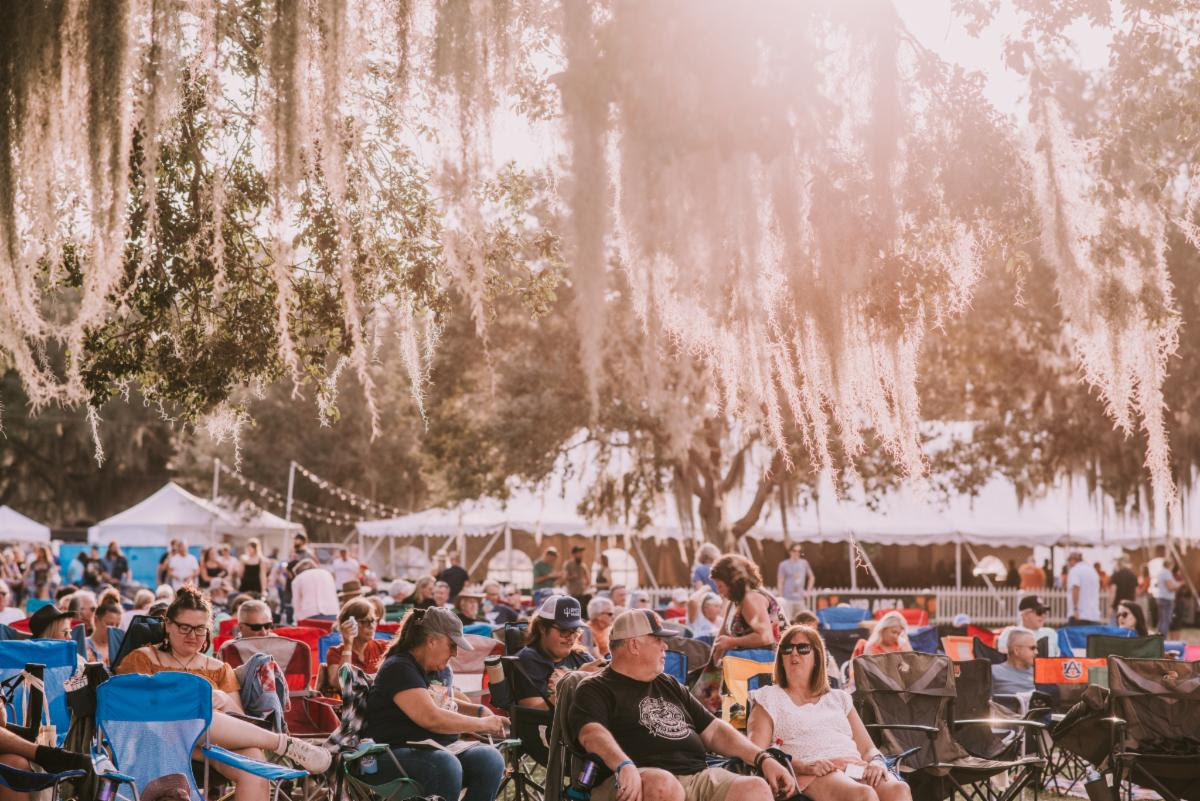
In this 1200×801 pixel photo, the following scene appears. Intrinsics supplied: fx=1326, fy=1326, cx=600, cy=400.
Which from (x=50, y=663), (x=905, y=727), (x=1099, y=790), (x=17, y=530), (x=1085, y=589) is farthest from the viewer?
(x=17, y=530)

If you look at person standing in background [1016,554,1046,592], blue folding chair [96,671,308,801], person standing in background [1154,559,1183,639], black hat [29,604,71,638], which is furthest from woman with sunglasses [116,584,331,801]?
person standing in background [1154,559,1183,639]

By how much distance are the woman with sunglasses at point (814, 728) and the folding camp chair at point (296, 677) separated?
106 inches

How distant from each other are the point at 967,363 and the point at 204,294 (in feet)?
55.4

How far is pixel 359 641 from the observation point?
8.55m

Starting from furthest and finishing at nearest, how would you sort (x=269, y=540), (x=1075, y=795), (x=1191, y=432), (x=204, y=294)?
1. (x=269, y=540)
2. (x=1191, y=432)
3. (x=1075, y=795)
4. (x=204, y=294)

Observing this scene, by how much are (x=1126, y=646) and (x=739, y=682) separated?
4137 mm

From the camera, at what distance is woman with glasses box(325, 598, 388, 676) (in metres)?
7.97

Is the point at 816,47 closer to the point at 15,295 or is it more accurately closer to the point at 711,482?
the point at 15,295

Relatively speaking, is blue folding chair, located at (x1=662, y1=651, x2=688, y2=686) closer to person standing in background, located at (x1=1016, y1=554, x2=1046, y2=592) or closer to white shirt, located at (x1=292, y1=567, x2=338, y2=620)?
white shirt, located at (x1=292, y1=567, x2=338, y2=620)

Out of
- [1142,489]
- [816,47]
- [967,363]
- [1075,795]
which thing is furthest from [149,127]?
[1142,489]

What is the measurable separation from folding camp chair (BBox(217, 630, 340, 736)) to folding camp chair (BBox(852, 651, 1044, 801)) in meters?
3.00

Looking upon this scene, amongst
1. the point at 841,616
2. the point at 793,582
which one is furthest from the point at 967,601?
the point at 841,616

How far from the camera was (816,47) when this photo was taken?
4.64 m

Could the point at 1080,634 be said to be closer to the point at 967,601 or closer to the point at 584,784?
the point at 584,784
